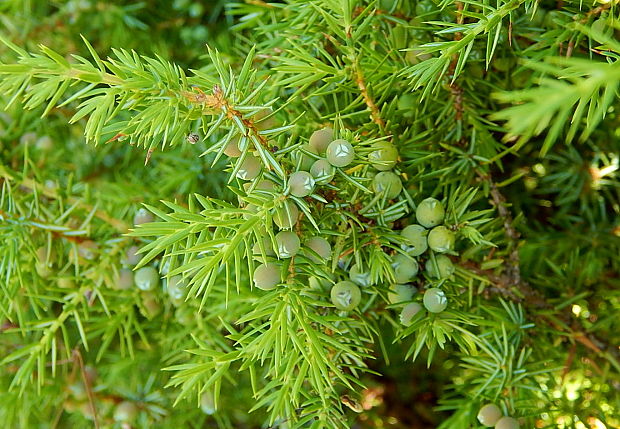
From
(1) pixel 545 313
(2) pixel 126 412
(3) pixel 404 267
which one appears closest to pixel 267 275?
(3) pixel 404 267

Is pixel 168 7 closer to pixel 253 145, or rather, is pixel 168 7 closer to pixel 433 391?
pixel 253 145

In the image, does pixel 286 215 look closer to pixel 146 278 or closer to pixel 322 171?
pixel 322 171

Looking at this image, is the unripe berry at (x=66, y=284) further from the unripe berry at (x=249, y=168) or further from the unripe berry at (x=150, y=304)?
the unripe berry at (x=249, y=168)

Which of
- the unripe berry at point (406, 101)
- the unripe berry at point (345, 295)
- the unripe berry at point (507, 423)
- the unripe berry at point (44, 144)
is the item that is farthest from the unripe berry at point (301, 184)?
the unripe berry at point (44, 144)

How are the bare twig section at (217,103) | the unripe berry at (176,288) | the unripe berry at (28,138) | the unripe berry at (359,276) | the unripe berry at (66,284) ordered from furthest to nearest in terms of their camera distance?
the unripe berry at (28,138)
the unripe berry at (66,284)
the unripe berry at (176,288)
the unripe berry at (359,276)
the bare twig section at (217,103)

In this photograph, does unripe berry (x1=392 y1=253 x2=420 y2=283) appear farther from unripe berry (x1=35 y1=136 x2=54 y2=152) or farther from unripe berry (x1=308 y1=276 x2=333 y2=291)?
unripe berry (x1=35 y1=136 x2=54 y2=152)

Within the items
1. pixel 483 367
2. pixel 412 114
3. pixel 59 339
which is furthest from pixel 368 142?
pixel 59 339

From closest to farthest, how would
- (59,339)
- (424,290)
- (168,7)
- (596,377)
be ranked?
1. (424,290)
2. (596,377)
3. (59,339)
4. (168,7)
